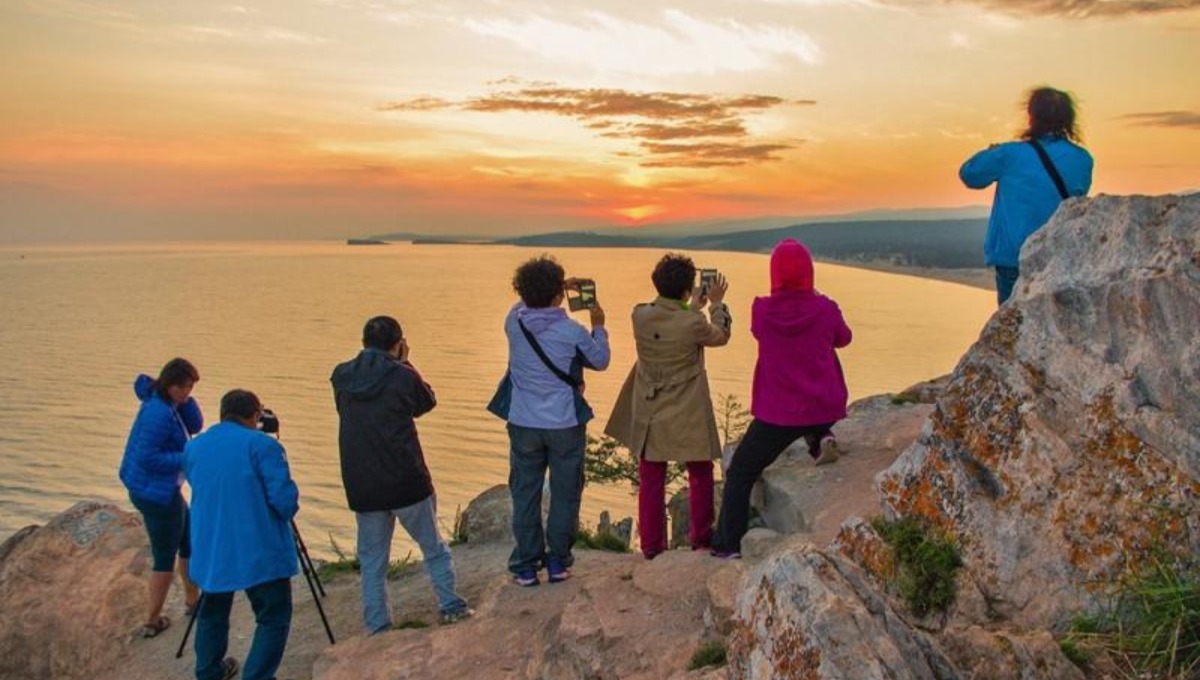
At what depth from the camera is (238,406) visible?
21.9 ft

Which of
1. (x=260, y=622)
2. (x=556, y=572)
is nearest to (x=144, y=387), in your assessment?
(x=260, y=622)

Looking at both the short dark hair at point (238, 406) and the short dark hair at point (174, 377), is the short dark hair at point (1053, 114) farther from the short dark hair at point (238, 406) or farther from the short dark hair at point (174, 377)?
the short dark hair at point (174, 377)

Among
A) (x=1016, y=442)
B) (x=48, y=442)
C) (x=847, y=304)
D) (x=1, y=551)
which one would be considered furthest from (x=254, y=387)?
(x=847, y=304)

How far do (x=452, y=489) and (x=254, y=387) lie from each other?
1963 centimetres

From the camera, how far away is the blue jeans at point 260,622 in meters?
6.89

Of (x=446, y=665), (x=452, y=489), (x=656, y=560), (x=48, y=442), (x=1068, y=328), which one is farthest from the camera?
(x=48, y=442)

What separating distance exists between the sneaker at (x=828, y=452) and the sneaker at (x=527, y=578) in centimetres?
311

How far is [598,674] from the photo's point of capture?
5.86 m

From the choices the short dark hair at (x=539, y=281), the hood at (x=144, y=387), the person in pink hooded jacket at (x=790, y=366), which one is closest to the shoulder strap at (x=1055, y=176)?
the person in pink hooded jacket at (x=790, y=366)

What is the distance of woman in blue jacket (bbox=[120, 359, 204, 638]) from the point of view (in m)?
8.05

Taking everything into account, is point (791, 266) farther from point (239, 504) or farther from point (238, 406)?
point (239, 504)

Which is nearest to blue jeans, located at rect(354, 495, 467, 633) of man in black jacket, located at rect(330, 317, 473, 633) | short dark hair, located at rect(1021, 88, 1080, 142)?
man in black jacket, located at rect(330, 317, 473, 633)

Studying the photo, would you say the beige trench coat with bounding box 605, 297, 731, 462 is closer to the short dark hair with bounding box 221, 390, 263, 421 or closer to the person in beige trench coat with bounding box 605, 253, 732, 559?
the person in beige trench coat with bounding box 605, 253, 732, 559

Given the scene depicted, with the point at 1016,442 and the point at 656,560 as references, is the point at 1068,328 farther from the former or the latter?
the point at 656,560
